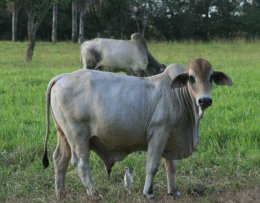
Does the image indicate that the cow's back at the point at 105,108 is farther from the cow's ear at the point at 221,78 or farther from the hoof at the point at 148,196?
the cow's ear at the point at 221,78

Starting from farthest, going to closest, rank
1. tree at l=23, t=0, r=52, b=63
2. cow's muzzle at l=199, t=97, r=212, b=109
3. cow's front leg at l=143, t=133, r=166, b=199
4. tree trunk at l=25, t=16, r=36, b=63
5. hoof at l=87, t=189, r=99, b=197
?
1. tree at l=23, t=0, r=52, b=63
2. tree trunk at l=25, t=16, r=36, b=63
3. hoof at l=87, t=189, r=99, b=197
4. cow's front leg at l=143, t=133, r=166, b=199
5. cow's muzzle at l=199, t=97, r=212, b=109

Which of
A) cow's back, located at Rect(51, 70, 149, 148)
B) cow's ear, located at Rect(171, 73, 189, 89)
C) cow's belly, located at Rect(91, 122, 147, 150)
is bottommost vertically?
cow's belly, located at Rect(91, 122, 147, 150)

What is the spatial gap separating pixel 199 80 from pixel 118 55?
357 inches

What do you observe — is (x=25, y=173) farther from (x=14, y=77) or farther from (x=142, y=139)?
(x=14, y=77)

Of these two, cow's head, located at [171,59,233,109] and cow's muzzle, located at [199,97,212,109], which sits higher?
cow's head, located at [171,59,233,109]

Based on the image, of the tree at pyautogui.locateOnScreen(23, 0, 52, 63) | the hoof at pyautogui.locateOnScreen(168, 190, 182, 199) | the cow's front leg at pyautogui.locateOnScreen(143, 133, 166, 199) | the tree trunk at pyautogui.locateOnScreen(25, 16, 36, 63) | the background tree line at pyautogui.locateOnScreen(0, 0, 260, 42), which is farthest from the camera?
the background tree line at pyautogui.locateOnScreen(0, 0, 260, 42)

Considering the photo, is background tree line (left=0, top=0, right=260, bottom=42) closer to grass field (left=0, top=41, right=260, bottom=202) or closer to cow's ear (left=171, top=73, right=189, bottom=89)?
grass field (left=0, top=41, right=260, bottom=202)

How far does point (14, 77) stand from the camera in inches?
496

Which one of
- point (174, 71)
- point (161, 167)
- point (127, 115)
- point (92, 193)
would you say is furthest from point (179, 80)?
point (161, 167)

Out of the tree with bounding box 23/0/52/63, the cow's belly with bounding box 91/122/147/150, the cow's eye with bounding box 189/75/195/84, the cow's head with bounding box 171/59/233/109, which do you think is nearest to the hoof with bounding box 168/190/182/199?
the cow's belly with bounding box 91/122/147/150

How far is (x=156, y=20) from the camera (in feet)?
143

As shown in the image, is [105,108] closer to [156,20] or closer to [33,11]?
[33,11]

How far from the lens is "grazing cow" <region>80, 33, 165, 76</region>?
43.1 feet

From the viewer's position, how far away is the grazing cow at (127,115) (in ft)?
15.9
